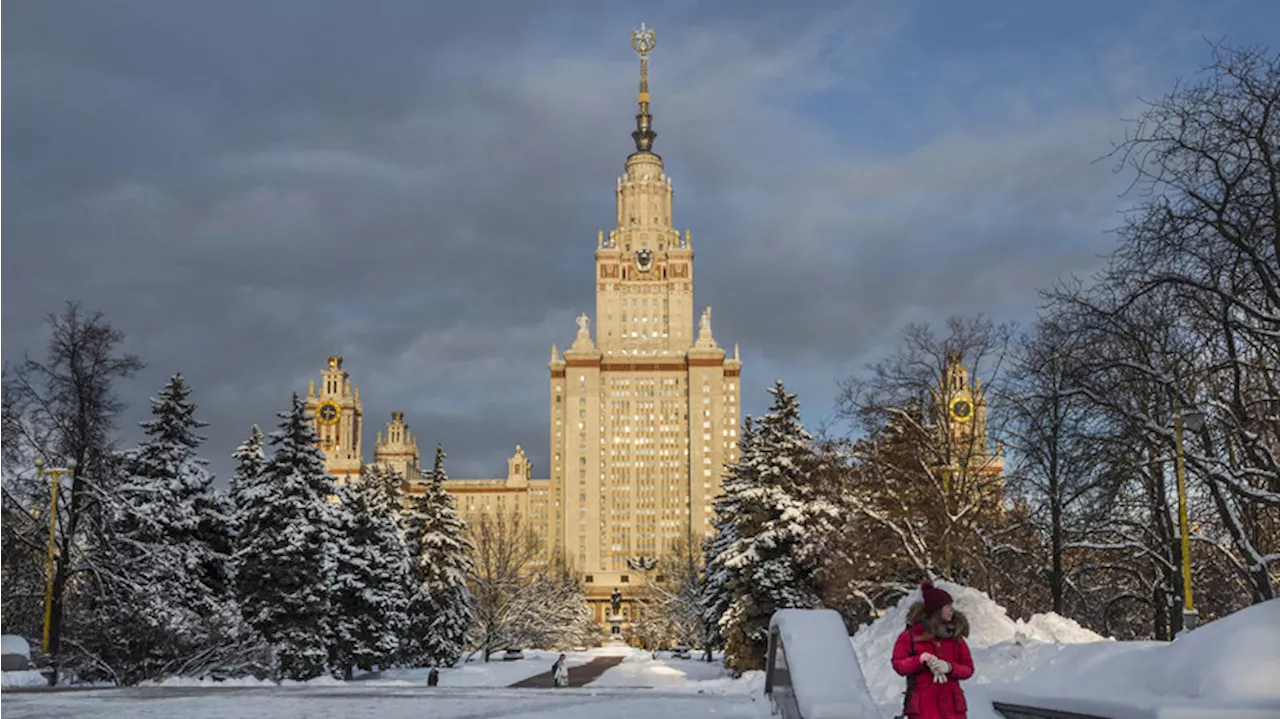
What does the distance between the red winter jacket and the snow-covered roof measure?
2.03 m

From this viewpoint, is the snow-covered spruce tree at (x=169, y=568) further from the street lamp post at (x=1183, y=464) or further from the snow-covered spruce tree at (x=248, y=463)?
the street lamp post at (x=1183, y=464)

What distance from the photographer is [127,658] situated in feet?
97.0

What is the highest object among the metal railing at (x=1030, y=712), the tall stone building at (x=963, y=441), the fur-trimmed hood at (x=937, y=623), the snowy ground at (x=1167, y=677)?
the tall stone building at (x=963, y=441)

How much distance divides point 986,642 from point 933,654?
47.5 ft

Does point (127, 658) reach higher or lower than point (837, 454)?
lower

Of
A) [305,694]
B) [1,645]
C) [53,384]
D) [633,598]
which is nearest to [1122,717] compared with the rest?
[305,694]

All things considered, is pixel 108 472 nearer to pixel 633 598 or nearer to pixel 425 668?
pixel 425 668

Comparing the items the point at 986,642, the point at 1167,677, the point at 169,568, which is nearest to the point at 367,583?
the point at 169,568

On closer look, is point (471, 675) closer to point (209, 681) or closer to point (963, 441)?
point (209, 681)

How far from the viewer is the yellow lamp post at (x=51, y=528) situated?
27.9 m

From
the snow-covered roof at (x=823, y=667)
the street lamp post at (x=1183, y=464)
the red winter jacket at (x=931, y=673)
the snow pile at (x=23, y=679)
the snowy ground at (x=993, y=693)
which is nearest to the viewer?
the red winter jacket at (x=931, y=673)

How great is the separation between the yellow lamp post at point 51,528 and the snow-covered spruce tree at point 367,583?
39.6ft

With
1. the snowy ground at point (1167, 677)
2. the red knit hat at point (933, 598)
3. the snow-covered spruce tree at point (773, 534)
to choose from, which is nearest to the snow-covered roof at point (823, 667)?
the snowy ground at point (1167, 677)

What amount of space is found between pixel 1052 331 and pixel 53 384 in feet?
80.1
